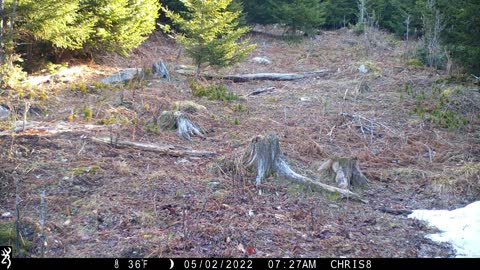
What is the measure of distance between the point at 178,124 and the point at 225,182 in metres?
2.29

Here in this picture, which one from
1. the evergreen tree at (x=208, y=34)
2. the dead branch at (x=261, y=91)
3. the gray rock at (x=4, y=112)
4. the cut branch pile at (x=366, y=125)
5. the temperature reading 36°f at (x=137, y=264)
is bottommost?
the dead branch at (x=261, y=91)

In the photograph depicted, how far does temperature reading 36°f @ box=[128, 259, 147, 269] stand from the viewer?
3820 millimetres

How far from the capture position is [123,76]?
35.6 feet

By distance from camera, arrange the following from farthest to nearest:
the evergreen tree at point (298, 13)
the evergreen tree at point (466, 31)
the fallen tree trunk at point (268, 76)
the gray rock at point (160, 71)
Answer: the evergreen tree at point (298, 13)
the fallen tree trunk at point (268, 76)
the gray rock at point (160, 71)
the evergreen tree at point (466, 31)

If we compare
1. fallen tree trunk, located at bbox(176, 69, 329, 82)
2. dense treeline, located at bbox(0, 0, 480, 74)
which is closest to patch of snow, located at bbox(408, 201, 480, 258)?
dense treeline, located at bbox(0, 0, 480, 74)

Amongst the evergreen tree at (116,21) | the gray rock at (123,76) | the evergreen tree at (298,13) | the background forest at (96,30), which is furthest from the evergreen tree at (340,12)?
the gray rock at (123,76)

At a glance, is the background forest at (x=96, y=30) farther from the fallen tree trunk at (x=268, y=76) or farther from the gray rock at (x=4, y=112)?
the fallen tree trunk at (x=268, y=76)

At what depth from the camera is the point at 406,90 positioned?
1130 cm

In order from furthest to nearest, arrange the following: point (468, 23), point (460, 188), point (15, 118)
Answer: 1. point (468, 23)
2. point (15, 118)
3. point (460, 188)

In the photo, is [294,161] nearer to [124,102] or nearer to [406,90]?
[124,102]

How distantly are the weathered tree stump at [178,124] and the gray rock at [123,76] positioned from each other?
10.4ft

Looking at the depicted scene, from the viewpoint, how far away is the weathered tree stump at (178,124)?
7.60 metres

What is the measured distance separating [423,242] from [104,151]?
4.25m

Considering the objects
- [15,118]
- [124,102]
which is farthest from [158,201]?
[124,102]
